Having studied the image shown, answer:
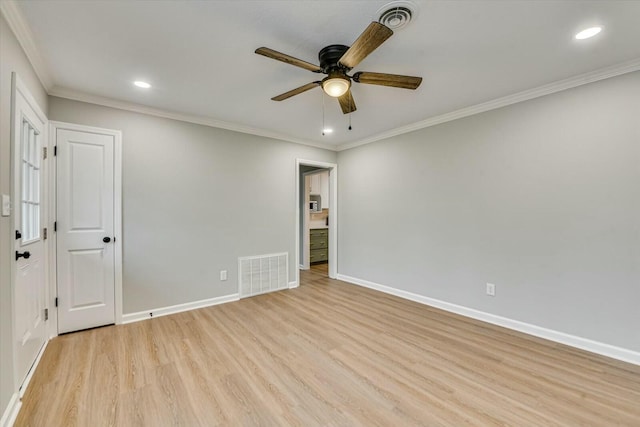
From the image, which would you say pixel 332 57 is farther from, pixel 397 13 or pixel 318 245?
pixel 318 245

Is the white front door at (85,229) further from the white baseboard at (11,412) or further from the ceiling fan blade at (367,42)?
the ceiling fan blade at (367,42)

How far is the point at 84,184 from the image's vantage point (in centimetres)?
293

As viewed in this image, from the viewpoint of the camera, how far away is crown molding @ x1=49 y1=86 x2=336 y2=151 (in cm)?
285

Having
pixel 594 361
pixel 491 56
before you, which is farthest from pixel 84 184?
pixel 594 361

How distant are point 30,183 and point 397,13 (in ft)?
10.3

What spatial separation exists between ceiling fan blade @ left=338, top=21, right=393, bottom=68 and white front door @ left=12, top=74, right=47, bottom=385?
2176 mm

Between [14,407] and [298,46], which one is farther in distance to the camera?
[298,46]

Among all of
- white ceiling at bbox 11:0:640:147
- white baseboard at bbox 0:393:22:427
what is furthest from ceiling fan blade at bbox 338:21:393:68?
white baseboard at bbox 0:393:22:427

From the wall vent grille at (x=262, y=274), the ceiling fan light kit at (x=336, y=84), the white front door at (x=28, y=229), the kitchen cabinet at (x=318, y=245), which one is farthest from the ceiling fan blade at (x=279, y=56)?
the kitchen cabinet at (x=318, y=245)

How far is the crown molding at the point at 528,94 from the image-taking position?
238 cm

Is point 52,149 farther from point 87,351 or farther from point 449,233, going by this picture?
point 449,233

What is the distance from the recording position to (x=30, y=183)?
2332 millimetres

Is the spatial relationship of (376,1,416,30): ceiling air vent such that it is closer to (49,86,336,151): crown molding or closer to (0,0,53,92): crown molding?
(0,0,53,92): crown molding

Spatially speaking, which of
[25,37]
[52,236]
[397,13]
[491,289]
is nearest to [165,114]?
[25,37]
